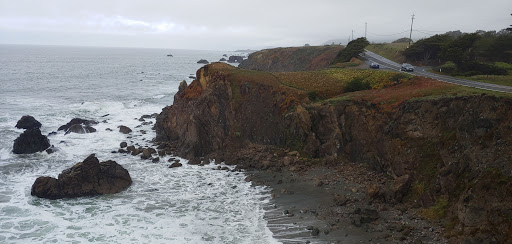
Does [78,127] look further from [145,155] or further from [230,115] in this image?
[230,115]

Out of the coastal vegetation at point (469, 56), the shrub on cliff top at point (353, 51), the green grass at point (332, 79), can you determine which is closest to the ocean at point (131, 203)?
the green grass at point (332, 79)

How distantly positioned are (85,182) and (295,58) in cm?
6869

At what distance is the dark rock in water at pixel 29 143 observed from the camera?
35188 mm

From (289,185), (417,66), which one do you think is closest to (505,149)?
(289,185)

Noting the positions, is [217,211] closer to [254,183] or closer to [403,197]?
[254,183]

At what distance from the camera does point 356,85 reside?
36375 millimetres

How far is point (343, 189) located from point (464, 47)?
3314 centimetres

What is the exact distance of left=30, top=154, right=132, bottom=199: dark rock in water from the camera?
25672 mm

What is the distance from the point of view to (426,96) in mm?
27812

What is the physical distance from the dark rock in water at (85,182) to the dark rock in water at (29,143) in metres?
11.6

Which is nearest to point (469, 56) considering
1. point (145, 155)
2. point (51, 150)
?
point (145, 155)

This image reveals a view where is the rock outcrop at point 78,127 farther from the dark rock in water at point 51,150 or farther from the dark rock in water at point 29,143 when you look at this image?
the dark rock in water at point 51,150

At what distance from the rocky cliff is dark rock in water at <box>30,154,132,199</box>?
174 feet

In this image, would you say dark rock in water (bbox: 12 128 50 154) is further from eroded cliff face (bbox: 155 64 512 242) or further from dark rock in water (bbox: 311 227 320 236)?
dark rock in water (bbox: 311 227 320 236)
